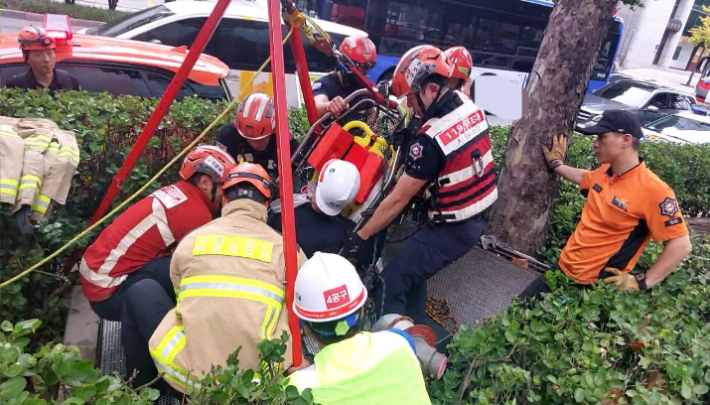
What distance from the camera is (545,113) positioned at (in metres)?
3.84

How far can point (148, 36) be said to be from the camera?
730cm

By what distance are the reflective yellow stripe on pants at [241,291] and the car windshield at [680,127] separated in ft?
37.6

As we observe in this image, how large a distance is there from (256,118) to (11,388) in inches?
105


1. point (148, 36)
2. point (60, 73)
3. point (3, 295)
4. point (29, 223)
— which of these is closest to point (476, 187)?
point (29, 223)

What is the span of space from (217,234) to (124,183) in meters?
1.47

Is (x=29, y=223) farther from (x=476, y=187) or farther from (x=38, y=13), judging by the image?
(x=38, y=13)

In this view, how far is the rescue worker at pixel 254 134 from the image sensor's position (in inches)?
149

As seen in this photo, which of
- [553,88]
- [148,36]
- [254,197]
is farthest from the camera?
[148,36]

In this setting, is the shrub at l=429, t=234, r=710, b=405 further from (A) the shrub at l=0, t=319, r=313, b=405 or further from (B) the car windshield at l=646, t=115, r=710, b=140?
(B) the car windshield at l=646, t=115, r=710, b=140

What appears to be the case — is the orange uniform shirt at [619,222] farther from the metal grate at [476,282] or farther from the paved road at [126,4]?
the paved road at [126,4]

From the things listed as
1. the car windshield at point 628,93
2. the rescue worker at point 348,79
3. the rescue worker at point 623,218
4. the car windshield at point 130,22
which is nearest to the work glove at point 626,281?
the rescue worker at point 623,218

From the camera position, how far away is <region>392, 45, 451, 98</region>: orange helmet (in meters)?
3.03

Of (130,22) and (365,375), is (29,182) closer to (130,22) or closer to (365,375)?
(365,375)

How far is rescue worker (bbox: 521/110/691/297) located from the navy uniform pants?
59 cm
